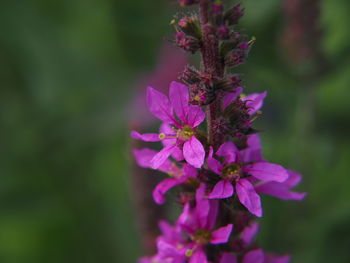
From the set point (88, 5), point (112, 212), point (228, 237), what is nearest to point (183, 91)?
point (228, 237)

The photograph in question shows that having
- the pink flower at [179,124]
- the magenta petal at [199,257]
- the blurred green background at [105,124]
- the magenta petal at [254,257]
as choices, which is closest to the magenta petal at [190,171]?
the pink flower at [179,124]

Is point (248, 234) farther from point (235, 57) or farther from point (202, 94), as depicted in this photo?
point (235, 57)

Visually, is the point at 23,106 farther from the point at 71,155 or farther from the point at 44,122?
the point at 71,155

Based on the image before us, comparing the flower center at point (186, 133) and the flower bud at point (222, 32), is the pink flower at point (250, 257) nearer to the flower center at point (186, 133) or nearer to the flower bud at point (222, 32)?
the flower center at point (186, 133)

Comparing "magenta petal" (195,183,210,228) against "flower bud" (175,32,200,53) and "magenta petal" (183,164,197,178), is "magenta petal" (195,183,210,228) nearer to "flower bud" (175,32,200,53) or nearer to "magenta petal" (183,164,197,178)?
"magenta petal" (183,164,197,178)

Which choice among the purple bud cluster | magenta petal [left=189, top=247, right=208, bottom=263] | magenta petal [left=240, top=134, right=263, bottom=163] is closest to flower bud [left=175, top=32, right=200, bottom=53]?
the purple bud cluster
